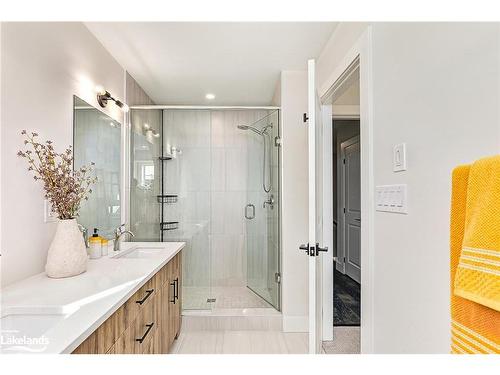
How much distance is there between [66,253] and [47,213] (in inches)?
12.5

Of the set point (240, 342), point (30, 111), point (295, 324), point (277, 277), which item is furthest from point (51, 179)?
point (295, 324)

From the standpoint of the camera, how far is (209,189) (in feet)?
10.8

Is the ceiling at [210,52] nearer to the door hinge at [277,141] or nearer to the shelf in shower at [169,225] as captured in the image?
the door hinge at [277,141]

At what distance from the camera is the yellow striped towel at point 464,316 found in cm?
59

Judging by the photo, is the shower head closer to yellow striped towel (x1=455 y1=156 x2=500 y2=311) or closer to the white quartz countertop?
the white quartz countertop

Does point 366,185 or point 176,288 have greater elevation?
point 366,185

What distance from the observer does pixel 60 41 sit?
70.7 inches

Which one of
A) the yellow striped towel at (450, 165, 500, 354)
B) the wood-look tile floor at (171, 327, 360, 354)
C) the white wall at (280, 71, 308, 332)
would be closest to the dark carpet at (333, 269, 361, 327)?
the wood-look tile floor at (171, 327, 360, 354)

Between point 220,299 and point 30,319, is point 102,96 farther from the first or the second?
point 220,299

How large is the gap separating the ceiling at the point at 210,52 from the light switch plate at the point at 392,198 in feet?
4.45

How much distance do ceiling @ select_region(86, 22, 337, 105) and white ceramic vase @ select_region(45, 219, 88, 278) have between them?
1447 mm

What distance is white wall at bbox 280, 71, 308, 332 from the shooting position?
2861mm
